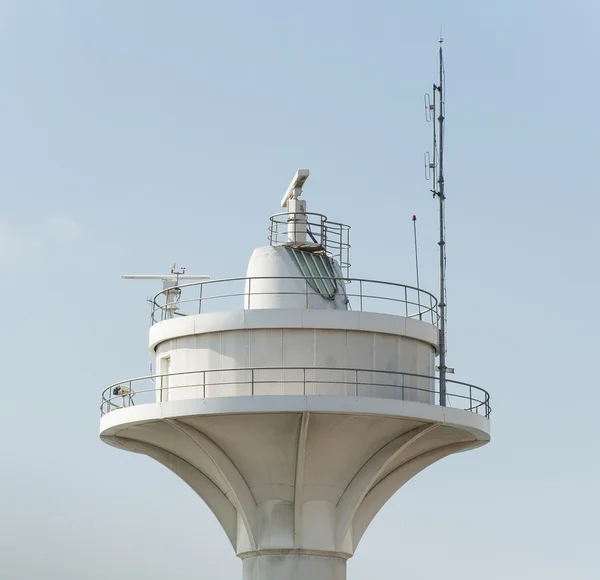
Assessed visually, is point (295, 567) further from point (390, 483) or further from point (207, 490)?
point (390, 483)

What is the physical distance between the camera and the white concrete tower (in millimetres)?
41938

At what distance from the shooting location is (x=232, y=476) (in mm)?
43250

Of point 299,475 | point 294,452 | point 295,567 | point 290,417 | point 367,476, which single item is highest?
point 290,417

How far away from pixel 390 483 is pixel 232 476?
4.79m

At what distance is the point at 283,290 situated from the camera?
44312 mm

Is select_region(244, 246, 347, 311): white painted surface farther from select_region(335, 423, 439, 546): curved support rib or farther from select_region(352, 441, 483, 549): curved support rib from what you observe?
select_region(352, 441, 483, 549): curved support rib

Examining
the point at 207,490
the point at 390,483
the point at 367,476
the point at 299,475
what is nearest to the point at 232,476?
the point at 299,475

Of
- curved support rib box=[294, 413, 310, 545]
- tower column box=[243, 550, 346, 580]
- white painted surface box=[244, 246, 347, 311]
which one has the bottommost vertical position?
tower column box=[243, 550, 346, 580]

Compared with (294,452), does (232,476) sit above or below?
below

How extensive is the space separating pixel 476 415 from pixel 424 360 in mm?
1988

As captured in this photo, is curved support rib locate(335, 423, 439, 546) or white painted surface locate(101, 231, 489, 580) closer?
white painted surface locate(101, 231, 489, 580)

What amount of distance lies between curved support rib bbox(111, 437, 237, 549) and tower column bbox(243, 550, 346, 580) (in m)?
1.62

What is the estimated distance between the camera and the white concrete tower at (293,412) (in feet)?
138

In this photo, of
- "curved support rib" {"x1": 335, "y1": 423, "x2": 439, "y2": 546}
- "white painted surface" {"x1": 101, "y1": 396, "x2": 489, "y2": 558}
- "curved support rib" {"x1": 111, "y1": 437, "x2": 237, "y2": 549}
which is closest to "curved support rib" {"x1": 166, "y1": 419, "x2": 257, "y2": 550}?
"white painted surface" {"x1": 101, "y1": 396, "x2": 489, "y2": 558}
